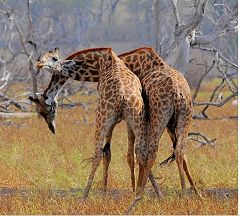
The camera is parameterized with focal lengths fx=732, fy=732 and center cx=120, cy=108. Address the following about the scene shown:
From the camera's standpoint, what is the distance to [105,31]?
247 feet

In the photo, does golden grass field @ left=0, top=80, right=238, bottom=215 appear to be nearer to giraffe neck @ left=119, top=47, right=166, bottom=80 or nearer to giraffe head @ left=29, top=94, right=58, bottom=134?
giraffe head @ left=29, top=94, right=58, bottom=134

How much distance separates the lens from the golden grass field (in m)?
7.38

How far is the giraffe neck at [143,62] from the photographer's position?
815cm

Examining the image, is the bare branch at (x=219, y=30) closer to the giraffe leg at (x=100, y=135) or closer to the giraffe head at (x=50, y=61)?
the giraffe head at (x=50, y=61)

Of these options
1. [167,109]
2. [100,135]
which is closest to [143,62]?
[167,109]

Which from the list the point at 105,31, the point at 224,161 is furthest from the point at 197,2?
the point at 105,31

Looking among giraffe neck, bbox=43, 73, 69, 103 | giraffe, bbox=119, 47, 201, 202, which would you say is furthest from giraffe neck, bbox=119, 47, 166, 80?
giraffe neck, bbox=43, 73, 69, 103

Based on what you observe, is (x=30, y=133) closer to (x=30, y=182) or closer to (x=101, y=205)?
(x=30, y=182)

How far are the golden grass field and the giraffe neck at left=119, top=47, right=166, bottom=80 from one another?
1.39m

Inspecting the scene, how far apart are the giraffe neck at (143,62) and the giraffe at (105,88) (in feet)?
1.04

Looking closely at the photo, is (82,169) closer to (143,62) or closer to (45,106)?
(45,106)

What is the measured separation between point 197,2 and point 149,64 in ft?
12.7

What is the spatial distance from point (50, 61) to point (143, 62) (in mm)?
1040

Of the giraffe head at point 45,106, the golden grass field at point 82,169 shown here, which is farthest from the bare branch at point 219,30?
the giraffe head at point 45,106
